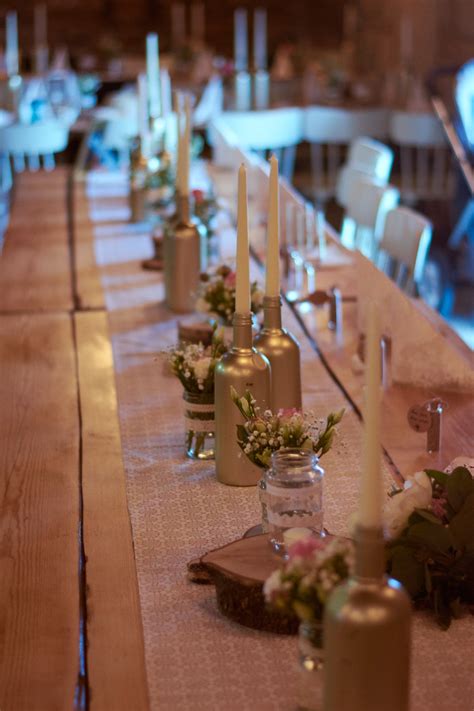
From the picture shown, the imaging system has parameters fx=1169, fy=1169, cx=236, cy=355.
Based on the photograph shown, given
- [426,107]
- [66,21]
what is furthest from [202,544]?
[66,21]

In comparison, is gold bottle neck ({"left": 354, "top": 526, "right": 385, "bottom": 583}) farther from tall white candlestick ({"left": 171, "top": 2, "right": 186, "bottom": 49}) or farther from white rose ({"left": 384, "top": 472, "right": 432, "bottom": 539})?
tall white candlestick ({"left": 171, "top": 2, "right": 186, "bottom": 49})

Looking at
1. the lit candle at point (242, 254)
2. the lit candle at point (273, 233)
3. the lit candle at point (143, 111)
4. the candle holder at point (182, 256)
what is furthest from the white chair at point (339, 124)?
the lit candle at point (242, 254)

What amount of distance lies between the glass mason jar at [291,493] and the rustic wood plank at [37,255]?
1.71 m

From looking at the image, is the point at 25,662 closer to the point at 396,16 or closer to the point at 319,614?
the point at 319,614

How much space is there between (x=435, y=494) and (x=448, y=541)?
0.12 meters

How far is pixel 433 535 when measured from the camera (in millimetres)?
1342

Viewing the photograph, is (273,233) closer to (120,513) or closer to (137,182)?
(120,513)

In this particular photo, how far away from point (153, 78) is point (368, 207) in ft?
3.12

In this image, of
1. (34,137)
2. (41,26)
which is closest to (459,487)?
(34,137)

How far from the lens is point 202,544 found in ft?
5.24

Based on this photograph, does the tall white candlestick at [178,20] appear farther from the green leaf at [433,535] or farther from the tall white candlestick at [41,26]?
the green leaf at [433,535]

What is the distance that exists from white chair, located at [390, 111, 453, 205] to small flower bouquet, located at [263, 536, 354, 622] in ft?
20.7

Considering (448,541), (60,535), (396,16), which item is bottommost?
(60,535)

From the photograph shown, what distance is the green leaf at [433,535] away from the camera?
1340 millimetres
